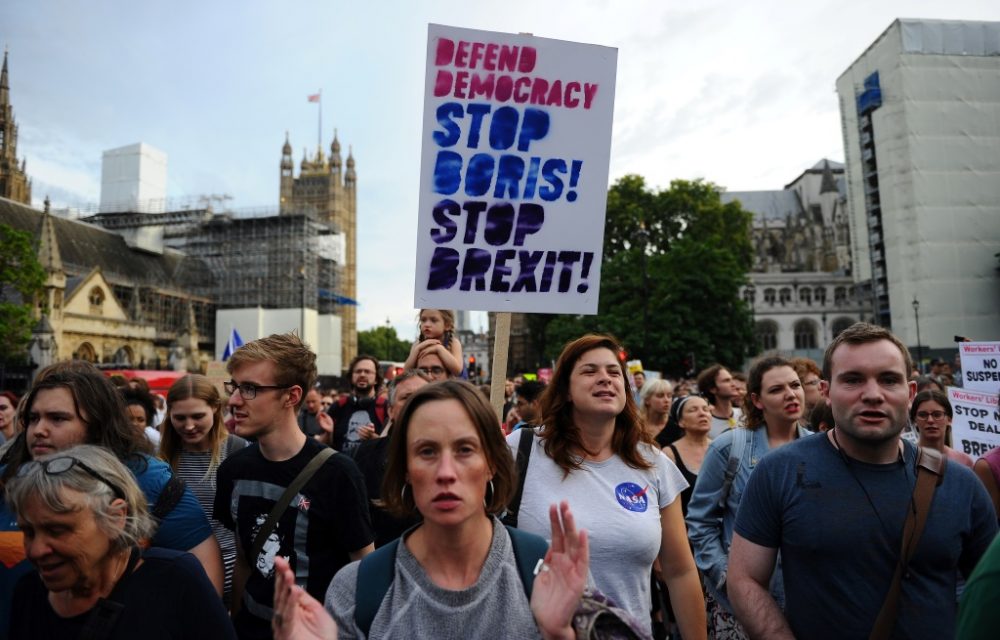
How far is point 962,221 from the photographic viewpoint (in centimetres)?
4328

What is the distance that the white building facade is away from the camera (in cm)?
→ 4284

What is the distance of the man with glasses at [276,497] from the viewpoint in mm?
2705

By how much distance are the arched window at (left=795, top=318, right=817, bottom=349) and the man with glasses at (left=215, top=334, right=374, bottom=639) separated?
73523 millimetres

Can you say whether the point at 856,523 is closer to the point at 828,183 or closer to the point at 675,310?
the point at 675,310

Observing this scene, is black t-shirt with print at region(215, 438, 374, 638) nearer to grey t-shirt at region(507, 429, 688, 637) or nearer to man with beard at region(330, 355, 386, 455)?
grey t-shirt at region(507, 429, 688, 637)

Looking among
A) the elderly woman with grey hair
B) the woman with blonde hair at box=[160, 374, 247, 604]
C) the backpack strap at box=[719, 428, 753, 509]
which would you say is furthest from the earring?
the woman with blonde hair at box=[160, 374, 247, 604]

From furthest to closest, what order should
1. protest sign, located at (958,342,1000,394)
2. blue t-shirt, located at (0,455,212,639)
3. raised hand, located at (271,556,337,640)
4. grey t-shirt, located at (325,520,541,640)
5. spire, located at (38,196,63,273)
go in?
1. spire, located at (38,196,63,273)
2. protest sign, located at (958,342,1000,394)
3. blue t-shirt, located at (0,455,212,639)
4. grey t-shirt, located at (325,520,541,640)
5. raised hand, located at (271,556,337,640)

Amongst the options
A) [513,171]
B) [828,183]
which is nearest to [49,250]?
[513,171]

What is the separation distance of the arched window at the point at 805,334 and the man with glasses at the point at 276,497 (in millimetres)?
73523

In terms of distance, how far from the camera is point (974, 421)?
5.71 m

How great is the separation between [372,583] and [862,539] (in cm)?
149

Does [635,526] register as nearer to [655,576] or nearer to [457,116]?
[655,576]

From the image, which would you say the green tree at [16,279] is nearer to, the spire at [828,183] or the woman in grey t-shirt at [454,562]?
the woman in grey t-shirt at [454,562]

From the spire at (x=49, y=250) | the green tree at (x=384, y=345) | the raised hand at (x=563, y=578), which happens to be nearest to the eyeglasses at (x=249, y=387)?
the raised hand at (x=563, y=578)
